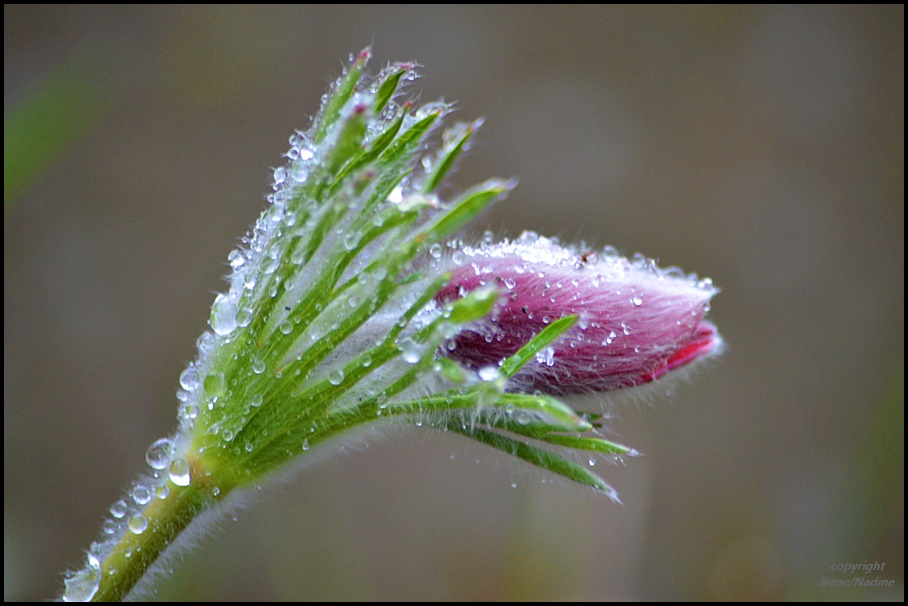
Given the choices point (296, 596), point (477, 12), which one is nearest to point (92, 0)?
point (477, 12)

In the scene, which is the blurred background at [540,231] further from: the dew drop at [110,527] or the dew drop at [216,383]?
the dew drop at [216,383]

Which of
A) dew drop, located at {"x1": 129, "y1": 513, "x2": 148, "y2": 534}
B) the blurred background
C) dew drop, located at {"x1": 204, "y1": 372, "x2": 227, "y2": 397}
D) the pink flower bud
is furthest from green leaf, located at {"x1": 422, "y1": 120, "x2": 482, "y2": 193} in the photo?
the blurred background

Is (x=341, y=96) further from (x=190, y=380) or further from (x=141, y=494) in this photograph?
(x=141, y=494)

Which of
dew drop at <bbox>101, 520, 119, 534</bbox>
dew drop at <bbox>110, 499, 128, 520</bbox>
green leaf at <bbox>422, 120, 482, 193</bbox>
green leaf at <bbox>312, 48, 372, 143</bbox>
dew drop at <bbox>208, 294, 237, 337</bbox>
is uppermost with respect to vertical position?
green leaf at <bbox>312, 48, 372, 143</bbox>

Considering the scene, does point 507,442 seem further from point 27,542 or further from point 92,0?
point 92,0

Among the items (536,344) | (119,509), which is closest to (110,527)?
(119,509)

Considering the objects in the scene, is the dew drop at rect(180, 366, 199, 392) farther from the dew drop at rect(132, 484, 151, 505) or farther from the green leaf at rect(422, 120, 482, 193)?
the green leaf at rect(422, 120, 482, 193)
